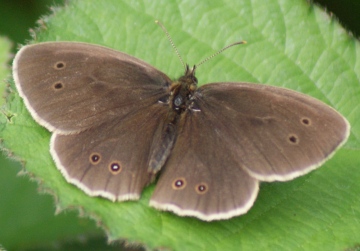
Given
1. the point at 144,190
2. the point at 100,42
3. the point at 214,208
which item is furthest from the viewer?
the point at 100,42

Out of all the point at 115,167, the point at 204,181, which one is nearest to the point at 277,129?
the point at 204,181

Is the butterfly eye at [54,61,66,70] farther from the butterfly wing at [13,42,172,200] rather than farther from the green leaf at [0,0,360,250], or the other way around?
the green leaf at [0,0,360,250]

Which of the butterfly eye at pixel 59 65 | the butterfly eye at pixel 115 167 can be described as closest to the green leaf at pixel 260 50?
the butterfly eye at pixel 59 65

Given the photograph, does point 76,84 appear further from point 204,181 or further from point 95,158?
point 204,181

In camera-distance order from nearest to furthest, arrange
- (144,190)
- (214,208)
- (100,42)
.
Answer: (214,208) → (144,190) → (100,42)

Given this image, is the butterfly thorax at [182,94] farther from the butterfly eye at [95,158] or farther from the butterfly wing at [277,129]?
the butterfly eye at [95,158]

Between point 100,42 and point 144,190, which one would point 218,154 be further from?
point 100,42

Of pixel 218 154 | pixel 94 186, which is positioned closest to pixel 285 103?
pixel 218 154
